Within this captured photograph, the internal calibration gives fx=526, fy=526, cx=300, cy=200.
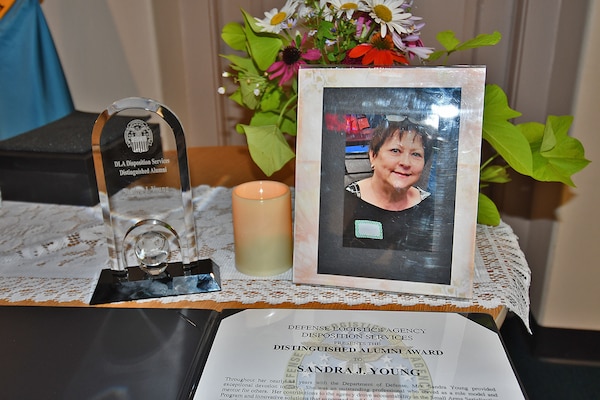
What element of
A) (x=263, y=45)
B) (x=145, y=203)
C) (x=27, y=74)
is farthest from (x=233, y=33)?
(x=27, y=74)

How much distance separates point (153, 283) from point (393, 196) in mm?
342

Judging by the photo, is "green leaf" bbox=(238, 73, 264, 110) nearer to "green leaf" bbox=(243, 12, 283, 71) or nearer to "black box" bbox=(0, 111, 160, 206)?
"green leaf" bbox=(243, 12, 283, 71)

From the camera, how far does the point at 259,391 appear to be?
0.51 metres

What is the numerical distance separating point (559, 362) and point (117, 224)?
1449mm

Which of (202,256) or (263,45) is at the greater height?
(263,45)

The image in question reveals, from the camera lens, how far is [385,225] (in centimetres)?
68

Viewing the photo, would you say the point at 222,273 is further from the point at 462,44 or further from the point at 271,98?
the point at 462,44

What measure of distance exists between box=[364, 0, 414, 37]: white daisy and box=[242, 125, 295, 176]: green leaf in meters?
0.21

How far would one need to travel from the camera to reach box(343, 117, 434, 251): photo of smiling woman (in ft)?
2.17

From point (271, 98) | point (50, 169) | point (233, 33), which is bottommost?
point (50, 169)

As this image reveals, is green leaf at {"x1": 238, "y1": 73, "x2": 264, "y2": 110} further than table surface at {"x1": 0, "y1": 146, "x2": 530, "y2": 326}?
Yes

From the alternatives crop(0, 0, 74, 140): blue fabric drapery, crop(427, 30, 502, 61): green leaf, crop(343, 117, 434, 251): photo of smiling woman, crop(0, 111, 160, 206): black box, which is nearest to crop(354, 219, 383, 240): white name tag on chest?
crop(343, 117, 434, 251): photo of smiling woman

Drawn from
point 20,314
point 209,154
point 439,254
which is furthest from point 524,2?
point 20,314

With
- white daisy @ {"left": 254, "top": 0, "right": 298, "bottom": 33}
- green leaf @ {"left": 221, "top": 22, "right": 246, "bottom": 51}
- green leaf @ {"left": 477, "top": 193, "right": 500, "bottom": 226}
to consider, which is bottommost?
green leaf @ {"left": 477, "top": 193, "right": 500, "bottom": 226}
